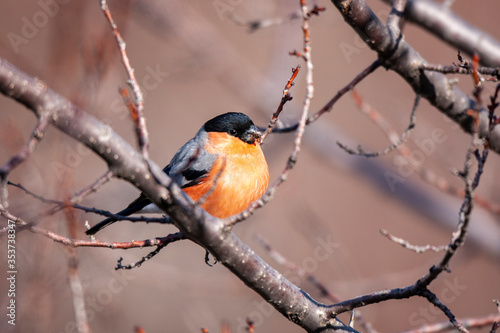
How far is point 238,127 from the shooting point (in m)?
3.89

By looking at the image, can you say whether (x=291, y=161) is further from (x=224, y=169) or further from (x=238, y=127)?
(x=238, y=127)

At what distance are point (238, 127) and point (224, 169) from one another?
0.49 m

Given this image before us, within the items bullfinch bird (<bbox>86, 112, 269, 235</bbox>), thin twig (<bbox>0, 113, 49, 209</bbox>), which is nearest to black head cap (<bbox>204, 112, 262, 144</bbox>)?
bullfinch bird (<bbox>86, 112, 269, 235</bbox>)

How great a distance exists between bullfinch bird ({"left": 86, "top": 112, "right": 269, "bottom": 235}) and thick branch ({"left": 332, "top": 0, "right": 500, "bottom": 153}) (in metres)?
1.10

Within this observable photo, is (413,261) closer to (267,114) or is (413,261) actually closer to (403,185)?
(403,185)

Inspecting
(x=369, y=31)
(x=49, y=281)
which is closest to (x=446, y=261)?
(x=369, y=31)

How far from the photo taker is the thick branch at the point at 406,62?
9.67 feet

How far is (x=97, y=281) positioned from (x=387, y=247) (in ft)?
16.2

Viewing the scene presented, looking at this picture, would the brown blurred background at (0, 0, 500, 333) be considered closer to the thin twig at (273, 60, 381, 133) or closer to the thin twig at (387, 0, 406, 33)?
the thin twig at (273, 60, 381, 133)

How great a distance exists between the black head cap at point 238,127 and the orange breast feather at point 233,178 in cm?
4

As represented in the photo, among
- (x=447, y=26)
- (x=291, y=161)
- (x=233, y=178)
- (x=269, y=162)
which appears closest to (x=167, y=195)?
(x=291, y=161)

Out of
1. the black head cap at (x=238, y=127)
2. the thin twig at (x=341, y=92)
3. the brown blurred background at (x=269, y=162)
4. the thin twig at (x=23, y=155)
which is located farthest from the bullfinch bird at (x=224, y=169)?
the thin twig at (x=23, y=155)

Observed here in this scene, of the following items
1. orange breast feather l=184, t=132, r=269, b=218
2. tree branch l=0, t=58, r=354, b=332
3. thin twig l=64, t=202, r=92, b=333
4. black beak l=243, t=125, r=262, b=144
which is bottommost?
thin twig l=64, t=202, r=92, b=333

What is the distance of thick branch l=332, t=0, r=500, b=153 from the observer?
9.67ft
